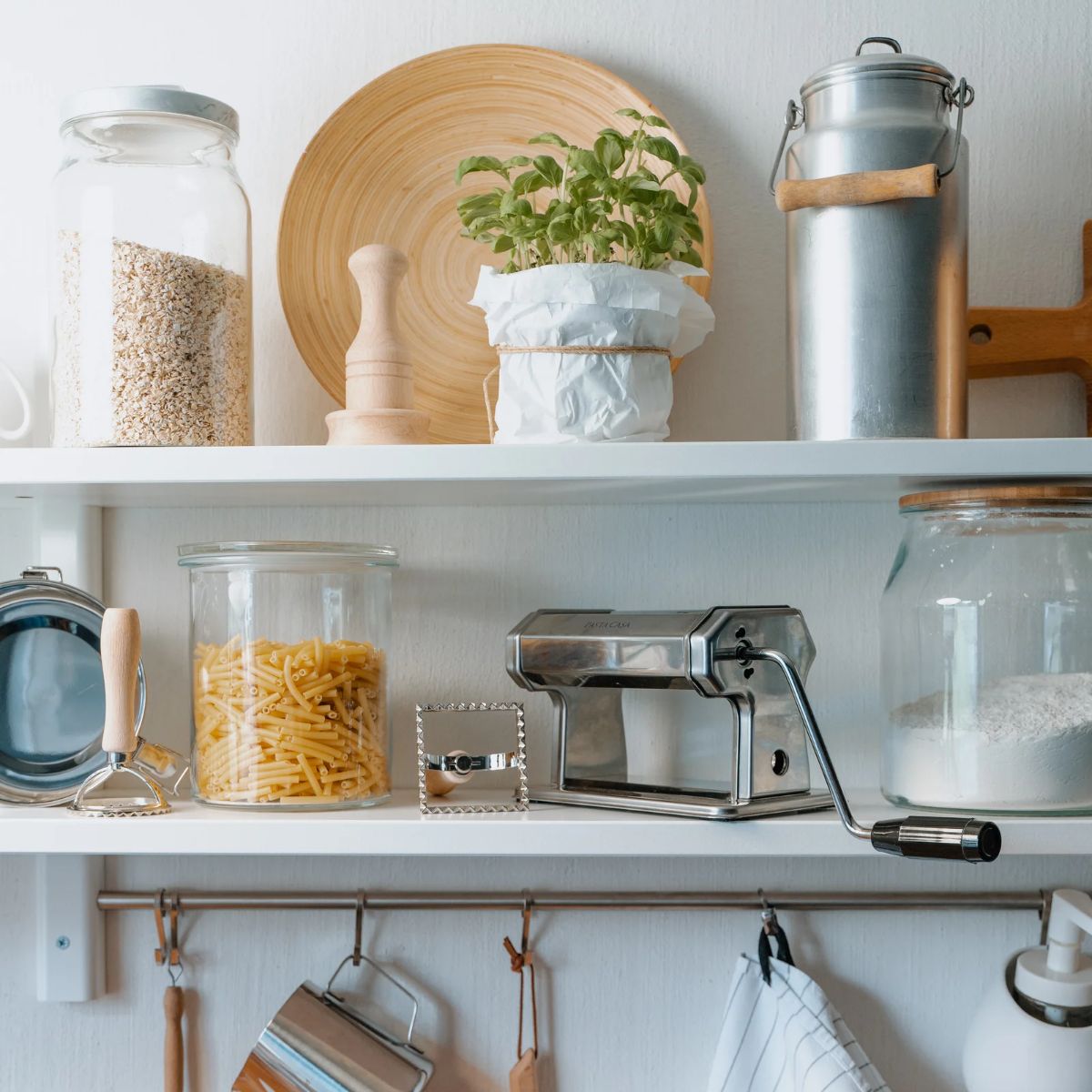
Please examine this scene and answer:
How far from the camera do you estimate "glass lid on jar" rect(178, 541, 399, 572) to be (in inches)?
33.1

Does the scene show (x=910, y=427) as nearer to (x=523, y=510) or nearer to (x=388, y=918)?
(x=523, y=510)

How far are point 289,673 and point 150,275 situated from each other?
274mm

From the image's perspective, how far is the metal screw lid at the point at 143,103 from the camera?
2.66 ft

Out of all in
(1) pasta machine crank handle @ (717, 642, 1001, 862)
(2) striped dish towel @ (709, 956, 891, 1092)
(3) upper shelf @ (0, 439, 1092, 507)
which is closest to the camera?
(1) pasta machine crank handle @ (717, 642, 1001, 862)

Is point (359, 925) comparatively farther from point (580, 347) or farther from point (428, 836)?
point (580, 347)

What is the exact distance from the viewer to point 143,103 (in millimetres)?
812

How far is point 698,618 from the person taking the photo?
824mm

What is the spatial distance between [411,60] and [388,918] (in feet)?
2.22

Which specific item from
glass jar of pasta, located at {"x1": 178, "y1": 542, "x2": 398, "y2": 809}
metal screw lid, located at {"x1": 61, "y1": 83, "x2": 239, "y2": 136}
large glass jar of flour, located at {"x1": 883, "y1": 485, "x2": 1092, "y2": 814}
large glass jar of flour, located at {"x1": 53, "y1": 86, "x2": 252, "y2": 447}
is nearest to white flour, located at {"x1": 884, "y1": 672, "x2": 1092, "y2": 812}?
large glass jar of flour, located at {"x1": 883, "y1": 485, "x2": 1092, "y2": 814}

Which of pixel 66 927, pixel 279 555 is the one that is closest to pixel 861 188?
pixel 279 555

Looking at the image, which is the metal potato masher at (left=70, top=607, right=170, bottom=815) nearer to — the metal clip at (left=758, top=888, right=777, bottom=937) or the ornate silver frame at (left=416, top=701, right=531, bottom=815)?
the ornate silver frame at (left=416, top=701, right=531, bottom=815)

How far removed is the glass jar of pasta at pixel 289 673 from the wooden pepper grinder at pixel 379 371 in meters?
0.09

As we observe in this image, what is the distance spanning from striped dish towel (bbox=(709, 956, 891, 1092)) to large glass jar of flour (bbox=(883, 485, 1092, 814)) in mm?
189

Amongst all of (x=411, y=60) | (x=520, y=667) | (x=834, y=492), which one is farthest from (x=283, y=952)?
(x=411, y=60)
